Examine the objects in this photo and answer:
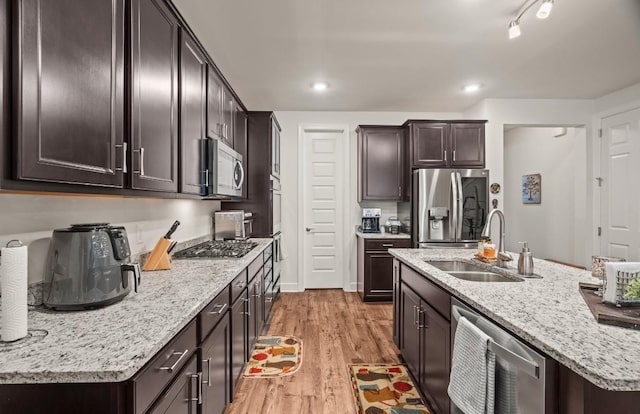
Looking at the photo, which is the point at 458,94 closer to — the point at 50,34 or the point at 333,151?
the point at 333,151

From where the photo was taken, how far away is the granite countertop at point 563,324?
2.61ft

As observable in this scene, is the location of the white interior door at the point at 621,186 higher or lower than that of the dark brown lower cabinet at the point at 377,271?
higher

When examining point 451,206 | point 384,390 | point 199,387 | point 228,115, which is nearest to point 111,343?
point 199,387

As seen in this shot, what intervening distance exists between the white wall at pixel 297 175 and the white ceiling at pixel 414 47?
0.57 m

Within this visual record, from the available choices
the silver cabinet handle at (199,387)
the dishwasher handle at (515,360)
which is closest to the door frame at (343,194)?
the silver cabinet handle at (199,387)

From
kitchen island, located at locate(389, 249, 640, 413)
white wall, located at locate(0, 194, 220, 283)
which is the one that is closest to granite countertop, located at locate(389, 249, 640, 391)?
kitchen island, located at locate(389, 249, 640, 413)

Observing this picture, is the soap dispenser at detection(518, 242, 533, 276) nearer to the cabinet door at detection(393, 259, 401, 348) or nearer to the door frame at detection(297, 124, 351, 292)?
the cabinet door at detection(393, 259, 401, 348)

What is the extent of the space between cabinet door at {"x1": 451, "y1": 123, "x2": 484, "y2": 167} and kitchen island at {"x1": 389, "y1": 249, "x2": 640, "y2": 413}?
2.75m

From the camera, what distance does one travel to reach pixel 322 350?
289 cm

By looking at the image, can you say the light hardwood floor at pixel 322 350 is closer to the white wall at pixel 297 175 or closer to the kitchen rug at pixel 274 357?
the kitchen rug at pixel 274 357

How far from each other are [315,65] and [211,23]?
1.08 meters

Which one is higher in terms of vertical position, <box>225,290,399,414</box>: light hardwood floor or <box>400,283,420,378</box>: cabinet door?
<box>400,283,420,378</box>: cabinet door

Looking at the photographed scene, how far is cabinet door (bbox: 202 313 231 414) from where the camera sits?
4.73ft

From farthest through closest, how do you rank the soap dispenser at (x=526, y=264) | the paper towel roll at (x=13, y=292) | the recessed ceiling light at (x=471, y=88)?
the recessed ceiling light at (x=471, y=88)
the soap dispenser at (x=526, y=264)
the paper towel roll at (x=13, y=292)
